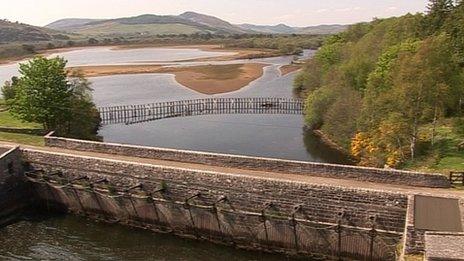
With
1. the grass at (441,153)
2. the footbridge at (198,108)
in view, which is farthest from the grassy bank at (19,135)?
the grass at (441,153)

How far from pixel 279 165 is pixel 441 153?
439 inches

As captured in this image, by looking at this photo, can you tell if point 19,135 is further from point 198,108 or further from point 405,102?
point 198,108

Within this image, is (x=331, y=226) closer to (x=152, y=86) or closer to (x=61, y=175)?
(x=61, y=175)

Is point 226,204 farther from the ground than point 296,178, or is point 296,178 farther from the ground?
point 296,178

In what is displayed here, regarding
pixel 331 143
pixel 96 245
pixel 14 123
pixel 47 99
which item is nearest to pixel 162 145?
pixel 47 99

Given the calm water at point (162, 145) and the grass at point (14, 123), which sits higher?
the grass at point (14, 123)

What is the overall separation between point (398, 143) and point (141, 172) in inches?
634

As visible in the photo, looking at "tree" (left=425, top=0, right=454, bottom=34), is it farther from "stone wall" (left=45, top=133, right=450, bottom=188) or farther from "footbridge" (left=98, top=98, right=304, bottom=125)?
"stone wall" (left=45, top=133, right=450, bottom=188)

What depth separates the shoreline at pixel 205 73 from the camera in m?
81.8

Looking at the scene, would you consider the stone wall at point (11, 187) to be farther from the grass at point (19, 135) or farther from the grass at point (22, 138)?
the grass at point (19, 135)

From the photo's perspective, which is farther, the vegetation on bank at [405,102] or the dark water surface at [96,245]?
the vegetation on bank at [405,102]

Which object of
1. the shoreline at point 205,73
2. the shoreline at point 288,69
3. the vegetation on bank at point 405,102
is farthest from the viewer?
the shoreline at point 288,69

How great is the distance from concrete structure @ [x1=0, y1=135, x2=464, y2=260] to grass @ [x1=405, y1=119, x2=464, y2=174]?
5976mm

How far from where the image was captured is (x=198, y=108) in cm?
6519
